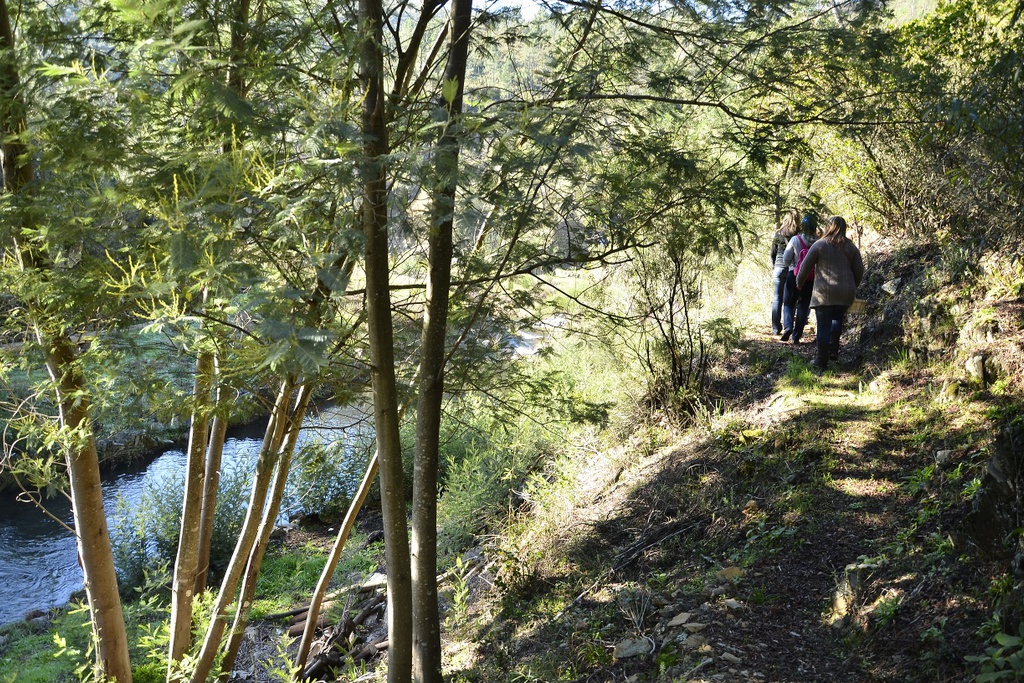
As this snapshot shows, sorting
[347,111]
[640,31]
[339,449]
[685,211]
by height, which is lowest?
[339,449]

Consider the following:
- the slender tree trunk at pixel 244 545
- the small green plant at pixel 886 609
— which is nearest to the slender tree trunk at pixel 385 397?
the slender tree trunk at pixel 244 545

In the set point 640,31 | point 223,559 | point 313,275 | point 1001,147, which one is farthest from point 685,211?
point 223,559

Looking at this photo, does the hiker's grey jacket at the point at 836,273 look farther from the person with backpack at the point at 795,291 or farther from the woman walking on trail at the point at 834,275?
the person with backpack at the point at 795,291

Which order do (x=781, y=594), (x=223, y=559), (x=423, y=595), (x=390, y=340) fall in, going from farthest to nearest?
(x=223, y=559) < (x=781, y=594) < (x=423, y=595) < (x=390, y=340)

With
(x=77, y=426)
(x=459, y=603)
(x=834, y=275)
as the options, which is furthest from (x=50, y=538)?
(x=834, y=275)

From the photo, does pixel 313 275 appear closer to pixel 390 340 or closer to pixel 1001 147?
pixel 390 340

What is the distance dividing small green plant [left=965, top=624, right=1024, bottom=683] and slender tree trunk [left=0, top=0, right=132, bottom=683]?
4.94 meters

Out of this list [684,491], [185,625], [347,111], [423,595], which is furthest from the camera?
[684,491]

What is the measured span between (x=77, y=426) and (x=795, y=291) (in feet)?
23.7

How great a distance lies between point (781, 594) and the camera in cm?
504

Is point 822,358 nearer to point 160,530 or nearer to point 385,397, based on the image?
point 385,397

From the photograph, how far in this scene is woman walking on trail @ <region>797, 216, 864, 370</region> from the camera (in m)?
7.29

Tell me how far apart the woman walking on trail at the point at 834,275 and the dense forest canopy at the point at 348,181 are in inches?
52.8

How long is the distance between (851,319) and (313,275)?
21.7 ft
